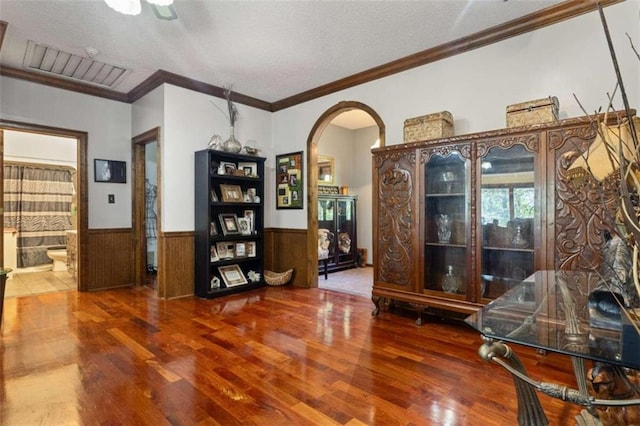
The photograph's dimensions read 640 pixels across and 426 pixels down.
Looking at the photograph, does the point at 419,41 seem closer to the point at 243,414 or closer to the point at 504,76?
the point at 504,76

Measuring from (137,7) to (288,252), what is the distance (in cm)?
343

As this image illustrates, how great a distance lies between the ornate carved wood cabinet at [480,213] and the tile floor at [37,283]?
4404mm

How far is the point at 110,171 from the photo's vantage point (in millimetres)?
4559

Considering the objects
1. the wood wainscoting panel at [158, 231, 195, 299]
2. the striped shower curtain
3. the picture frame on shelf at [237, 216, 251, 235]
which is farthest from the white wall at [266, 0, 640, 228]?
the striped shower curtain

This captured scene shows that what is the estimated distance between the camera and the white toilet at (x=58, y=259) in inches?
233

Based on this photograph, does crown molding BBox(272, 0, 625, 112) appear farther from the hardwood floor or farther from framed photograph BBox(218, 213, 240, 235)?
the hardwood floor

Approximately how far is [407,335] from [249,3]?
2991mm

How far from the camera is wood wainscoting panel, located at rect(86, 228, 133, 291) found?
4.41 metres

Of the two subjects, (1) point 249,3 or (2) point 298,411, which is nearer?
(2) point 298,411

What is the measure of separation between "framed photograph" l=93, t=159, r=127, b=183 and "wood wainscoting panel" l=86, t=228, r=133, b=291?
2.25ft

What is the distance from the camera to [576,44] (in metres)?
2.70

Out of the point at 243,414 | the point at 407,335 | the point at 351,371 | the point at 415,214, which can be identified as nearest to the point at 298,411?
the point at 243,414

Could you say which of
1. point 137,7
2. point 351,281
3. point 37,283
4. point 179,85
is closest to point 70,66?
point 179,85

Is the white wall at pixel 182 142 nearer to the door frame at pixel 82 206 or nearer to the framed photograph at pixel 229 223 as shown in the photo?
the framed photograph at pixel 229 223
